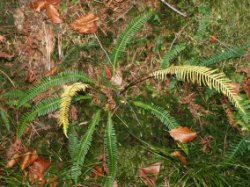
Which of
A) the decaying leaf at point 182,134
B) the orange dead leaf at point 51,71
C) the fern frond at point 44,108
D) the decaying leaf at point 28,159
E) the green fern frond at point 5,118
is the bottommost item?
the decaying leaf at point 28,159

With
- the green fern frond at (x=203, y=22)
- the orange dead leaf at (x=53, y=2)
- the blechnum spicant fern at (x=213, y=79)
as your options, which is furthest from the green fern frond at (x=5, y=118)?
the green fern frond at (x=203, y=22)

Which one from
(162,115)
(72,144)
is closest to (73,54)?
(72,144)

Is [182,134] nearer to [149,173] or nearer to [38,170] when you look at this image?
[149,173]

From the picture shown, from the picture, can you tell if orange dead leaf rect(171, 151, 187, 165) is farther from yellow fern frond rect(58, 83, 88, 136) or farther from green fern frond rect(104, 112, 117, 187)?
yellow fern frond rect(58, 83, 88, 136)

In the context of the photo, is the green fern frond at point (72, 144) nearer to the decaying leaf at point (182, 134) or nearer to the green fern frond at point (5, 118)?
the green fern frond at point (5, 118)

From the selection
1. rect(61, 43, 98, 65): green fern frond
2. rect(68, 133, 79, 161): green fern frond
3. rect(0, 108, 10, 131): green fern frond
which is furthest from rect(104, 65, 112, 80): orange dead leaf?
rect(0, 108, 10, 131): green fern frond

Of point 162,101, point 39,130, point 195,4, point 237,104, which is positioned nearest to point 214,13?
point 195,4
